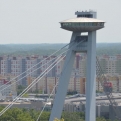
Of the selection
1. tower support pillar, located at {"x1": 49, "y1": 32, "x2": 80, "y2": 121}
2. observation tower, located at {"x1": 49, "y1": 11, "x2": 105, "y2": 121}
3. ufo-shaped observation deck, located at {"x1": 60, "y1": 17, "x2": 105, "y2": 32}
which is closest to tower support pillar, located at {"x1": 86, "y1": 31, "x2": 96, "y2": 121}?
observation tower, located at {"x1": 49, "y1": 11, "x2": 105, "y2": 121}

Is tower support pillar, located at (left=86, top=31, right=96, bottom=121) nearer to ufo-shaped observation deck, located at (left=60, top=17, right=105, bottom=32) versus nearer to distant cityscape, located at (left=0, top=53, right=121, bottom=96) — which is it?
ufo-shaped observation deck, located at (left=60, top=17, right=105, bottom=32)

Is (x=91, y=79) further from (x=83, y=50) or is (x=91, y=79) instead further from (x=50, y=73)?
(x=50, y=73)

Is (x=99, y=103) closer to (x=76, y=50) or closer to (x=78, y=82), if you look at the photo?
(x=78, y=82)

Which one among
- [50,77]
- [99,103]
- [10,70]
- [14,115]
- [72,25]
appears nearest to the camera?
[72,25]

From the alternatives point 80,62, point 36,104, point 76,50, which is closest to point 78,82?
point 80,62

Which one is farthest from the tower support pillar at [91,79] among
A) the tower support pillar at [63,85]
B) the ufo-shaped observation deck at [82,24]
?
the tower support pillar at [63,85]

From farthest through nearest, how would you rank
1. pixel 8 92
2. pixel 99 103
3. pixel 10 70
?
pixel 10 70 → pixel 8 92 → pixel 99 103

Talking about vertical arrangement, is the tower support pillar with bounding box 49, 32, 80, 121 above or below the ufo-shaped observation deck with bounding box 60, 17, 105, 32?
below

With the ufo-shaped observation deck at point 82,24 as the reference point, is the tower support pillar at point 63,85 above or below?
below

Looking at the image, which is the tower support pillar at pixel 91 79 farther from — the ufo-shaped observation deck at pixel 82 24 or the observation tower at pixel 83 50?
the ufo-shaped observation deck at pixel 82 24
